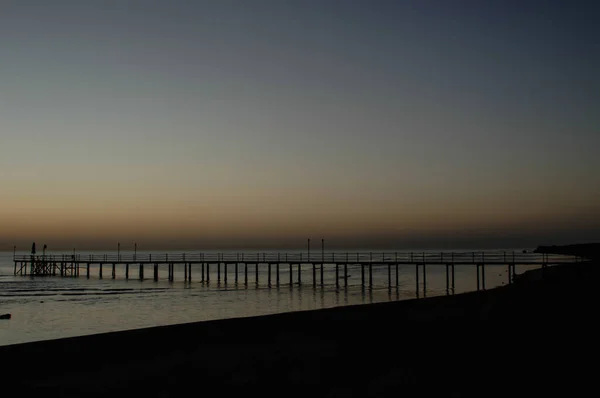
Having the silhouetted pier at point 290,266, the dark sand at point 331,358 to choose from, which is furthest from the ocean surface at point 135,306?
the dark sand at point 331,358

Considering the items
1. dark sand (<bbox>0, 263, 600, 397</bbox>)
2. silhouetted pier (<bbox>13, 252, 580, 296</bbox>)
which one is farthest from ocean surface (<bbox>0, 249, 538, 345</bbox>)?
dark sand (<bbox>0, 263, 600, 397</bbox>)

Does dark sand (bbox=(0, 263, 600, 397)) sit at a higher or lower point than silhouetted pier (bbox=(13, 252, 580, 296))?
higher

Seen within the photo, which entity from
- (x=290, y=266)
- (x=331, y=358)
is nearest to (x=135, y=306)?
(x=290, y=266)

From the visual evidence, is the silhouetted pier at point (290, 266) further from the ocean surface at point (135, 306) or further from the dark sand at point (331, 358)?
the dark sand at point (331, 358)

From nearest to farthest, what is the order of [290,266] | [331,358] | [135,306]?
[331,358], [135,306], [290,266]

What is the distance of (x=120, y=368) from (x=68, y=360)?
3.71ft

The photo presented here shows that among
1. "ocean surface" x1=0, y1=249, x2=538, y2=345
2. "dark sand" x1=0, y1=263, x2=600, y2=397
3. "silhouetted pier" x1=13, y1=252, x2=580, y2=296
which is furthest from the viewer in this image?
"silhouetted pier" x1=13, y1=252, x2=580, y2=296

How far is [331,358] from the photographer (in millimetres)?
9188

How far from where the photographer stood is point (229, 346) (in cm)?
1031

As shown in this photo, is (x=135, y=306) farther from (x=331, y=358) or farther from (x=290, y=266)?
(x=331, y=358)

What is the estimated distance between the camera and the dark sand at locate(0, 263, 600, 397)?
7.35 meters

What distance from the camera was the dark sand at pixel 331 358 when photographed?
735 cm

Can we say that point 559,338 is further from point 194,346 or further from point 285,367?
point 194,346

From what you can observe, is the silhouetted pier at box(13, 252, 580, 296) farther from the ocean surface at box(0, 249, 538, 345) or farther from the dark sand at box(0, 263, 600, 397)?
the dark sand at box(0, 263, 600, 397)
